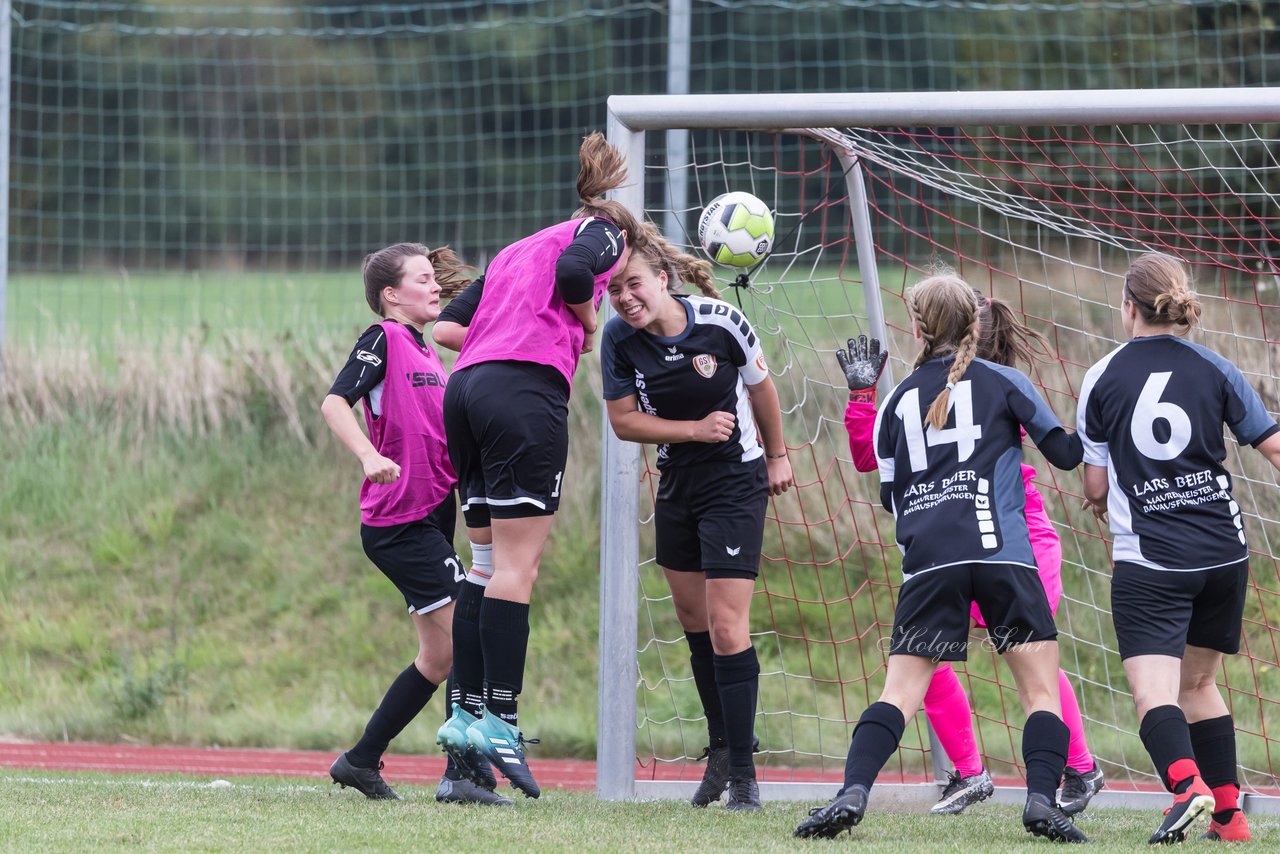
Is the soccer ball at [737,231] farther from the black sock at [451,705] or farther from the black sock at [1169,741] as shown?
the black sock at [1169,741]

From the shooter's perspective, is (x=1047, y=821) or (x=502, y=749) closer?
(x=1047, y=821)

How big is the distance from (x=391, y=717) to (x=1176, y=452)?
2526 millimetres

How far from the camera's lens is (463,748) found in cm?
418

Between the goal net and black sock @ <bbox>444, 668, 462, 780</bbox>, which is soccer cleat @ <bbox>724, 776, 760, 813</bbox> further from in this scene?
black sock @ <bbox>444, 668, 462, 780</bbox>

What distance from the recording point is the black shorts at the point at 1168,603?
4.01 m

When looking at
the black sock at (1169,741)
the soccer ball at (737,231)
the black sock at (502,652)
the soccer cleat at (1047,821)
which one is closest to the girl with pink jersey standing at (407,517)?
the black sock at (502,652)

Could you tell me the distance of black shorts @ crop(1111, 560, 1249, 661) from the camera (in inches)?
158

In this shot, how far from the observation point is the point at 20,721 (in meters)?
7.69

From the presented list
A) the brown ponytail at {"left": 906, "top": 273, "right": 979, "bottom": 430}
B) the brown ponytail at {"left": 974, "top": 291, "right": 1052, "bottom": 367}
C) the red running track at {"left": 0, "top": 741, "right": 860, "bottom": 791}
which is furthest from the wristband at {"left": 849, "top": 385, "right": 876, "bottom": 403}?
the red running track at {"left": 0, "top": 741, "right": 860, "bottom": 791}

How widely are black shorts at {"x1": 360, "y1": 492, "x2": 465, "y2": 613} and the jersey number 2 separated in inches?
59.2

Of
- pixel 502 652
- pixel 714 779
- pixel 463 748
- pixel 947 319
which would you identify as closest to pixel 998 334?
pixel 947 319

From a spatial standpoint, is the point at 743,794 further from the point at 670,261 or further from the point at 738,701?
the point at 670,261

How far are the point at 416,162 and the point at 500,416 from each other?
17451 millimetres

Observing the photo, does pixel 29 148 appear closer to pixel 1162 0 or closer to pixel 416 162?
pixel 416 162
